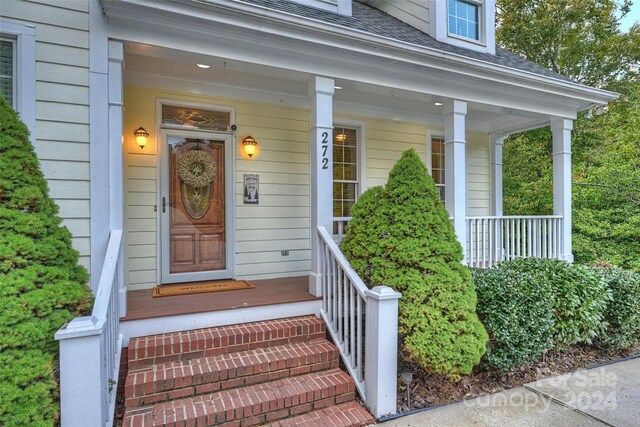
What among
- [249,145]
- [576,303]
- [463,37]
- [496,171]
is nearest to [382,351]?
[576,303]

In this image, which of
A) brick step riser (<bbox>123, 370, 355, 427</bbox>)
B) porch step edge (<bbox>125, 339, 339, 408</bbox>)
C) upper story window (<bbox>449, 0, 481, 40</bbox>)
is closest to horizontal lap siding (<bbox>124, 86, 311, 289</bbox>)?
Result: porch step edge (<bbox>125, 339, 339, 408</bbox>)

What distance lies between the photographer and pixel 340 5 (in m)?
5.25

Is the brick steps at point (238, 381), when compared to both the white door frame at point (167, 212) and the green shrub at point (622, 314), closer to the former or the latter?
the white door frame at point (167, 212)

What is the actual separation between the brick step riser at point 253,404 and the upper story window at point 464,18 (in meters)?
5.84

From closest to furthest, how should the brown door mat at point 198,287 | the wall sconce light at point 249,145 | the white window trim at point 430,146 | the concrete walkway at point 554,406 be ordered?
the concrete walkway at point 554,406
the brown door mat at point 198,287
the wall sconce light at point 249,145
the white window trim at point 430,146

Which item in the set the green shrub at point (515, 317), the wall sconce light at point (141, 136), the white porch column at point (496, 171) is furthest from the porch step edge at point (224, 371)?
the white porch column at point (496, 171)

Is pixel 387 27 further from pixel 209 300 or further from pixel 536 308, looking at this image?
pixel 209 300

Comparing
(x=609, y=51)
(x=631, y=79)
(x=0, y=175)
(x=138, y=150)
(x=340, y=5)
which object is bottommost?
(x=0, y=175)

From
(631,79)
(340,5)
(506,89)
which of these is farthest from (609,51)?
(340,5)

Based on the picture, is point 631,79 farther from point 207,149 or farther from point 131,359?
point 131,359

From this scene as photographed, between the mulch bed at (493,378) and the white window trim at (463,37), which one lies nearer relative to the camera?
the mulch bed at (493,378)

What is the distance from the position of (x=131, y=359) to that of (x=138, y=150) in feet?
8.81

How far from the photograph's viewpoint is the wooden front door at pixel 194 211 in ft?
15.6

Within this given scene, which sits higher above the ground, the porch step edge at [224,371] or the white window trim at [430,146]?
the white window trim at [430,146]
